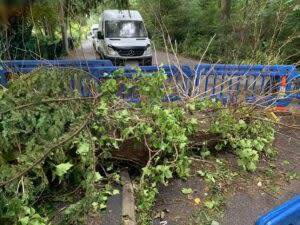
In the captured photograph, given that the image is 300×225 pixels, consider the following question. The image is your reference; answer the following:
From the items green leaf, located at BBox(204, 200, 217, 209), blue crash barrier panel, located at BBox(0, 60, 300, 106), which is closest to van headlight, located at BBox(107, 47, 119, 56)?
blue crash barrier panel, located at BBox(0, 60, 300, 106)

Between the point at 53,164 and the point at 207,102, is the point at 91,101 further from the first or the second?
the point at 207,102

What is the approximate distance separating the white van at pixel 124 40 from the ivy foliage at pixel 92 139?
22.9 feet

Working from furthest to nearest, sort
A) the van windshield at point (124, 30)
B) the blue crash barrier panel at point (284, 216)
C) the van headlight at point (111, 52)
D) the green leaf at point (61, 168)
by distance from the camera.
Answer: the van windshield at point (124, 30) → the van headlight at point (111, 52) → the green leaf at point (61, 168) → the blue crash barrier panel at point (284, 216)

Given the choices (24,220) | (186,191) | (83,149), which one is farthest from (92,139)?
(186,191)

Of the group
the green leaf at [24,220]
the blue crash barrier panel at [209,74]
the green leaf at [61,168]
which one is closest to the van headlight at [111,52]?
the blue crash barrier panel at [209,74]

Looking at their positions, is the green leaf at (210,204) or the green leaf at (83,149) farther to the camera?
the green leaf at (210,204)

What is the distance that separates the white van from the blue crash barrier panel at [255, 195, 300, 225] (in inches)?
355

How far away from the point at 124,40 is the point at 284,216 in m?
9.94

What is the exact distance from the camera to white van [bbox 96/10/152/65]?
10.9 m

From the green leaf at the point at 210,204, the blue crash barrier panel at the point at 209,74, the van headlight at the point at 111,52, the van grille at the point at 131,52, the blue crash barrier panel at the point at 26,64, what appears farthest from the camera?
the van grille at the point at 131,52

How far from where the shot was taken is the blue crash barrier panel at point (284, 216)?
208cm

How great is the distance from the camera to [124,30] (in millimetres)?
11648

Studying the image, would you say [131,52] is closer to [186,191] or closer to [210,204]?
[186,191]

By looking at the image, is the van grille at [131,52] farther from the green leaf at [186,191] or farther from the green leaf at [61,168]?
the green leaf at [61,168]
